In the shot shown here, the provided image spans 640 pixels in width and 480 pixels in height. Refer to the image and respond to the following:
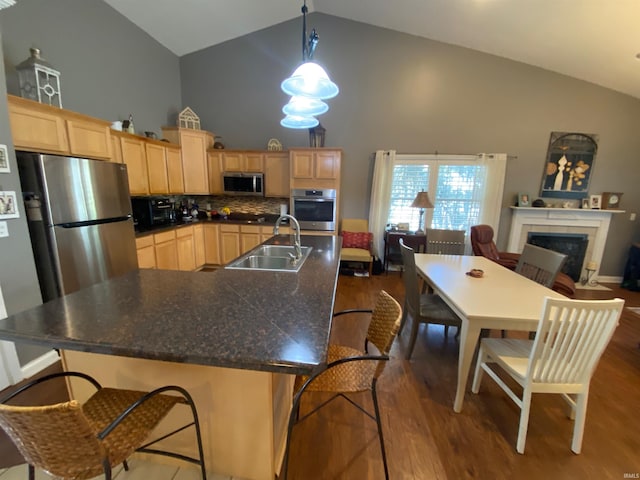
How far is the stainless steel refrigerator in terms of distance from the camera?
2.06 metres

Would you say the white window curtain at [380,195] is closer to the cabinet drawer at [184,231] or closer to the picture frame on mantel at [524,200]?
the picture frame on mantel at [524,200]

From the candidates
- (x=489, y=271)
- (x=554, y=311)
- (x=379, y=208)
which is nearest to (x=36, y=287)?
(x=554, y=311)

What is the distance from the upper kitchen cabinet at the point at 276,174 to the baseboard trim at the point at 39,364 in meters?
3.27

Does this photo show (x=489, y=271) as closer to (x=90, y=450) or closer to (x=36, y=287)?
(x=90, y=450)

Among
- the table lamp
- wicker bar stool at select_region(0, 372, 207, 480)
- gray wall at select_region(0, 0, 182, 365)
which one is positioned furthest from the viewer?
the table lamp

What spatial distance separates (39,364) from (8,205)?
4.09 ft

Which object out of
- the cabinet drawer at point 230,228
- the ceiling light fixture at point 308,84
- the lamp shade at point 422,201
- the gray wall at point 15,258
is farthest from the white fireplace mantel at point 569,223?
the gray wall at point 15,258

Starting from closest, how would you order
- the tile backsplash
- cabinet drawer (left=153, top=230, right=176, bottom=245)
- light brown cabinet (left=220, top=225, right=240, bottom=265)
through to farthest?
cabinet drawer (left=153, top=230, right=176, bottom=245), light brown cabinet (left=220, top=225, right=240, bottom=265), the tile backsplash

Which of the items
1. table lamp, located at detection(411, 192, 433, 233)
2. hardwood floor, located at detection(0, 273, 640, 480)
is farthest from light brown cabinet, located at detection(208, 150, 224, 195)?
hardwood floor, located at detection(0, 273, 640, 480)

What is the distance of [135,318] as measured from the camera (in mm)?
1141

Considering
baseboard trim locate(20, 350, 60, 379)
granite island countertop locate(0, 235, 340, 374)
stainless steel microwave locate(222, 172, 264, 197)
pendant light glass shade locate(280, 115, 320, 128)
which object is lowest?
baseboard trim locate(20, 350, 60, 379)

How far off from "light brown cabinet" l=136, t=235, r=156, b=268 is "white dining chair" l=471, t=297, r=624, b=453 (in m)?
3.63

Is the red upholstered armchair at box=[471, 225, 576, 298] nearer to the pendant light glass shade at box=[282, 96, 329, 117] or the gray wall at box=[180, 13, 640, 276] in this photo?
the gray wall at box=[180, 13, 640, 276]

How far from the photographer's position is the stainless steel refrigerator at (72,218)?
2.06 m
